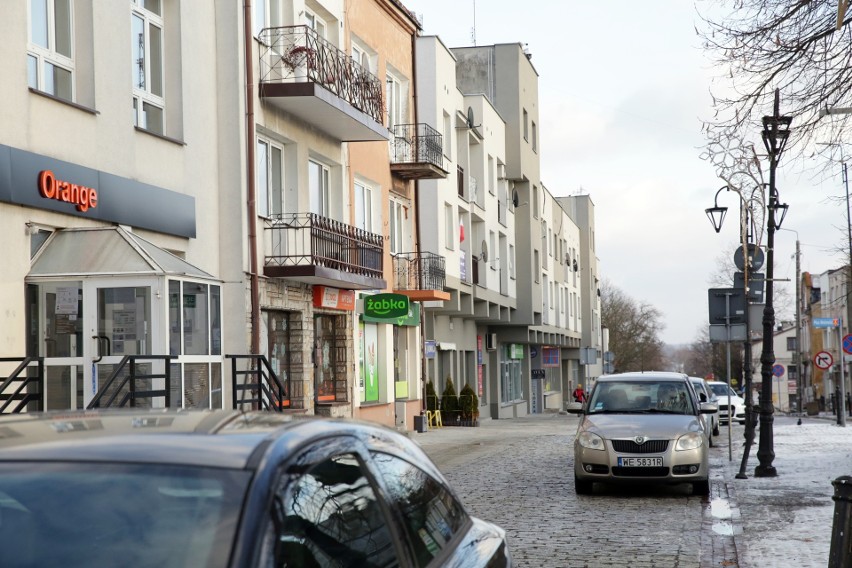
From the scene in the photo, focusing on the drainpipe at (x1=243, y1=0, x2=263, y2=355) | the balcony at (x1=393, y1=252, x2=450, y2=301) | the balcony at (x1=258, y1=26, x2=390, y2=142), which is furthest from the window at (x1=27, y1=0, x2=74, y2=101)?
the balcony at (x1=393, y1=252, x2=450, y2=301)

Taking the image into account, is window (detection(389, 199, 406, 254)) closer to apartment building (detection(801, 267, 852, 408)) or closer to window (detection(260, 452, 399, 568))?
window (detection(260, 452, 399, 568))

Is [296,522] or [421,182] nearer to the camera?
[296,522]

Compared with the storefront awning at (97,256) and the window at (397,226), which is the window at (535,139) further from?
the storefront awning at (97,256)

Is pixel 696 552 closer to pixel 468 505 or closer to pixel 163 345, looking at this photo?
pixel 468 505

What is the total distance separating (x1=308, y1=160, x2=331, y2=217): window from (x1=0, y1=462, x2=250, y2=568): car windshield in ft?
67.9

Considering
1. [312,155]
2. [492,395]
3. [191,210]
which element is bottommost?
[492,395]

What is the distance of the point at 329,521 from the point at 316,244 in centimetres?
1889

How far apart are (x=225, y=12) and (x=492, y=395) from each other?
32.5m

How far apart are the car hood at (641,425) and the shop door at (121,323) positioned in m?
5.53

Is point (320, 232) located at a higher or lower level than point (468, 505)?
higher

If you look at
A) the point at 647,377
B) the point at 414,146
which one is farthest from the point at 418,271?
the point at 647,377

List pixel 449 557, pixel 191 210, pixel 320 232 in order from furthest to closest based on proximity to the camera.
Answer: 1. pixel 320 232
2. pixel 191 210
3. pixel 449 557

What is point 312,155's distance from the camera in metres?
23.8

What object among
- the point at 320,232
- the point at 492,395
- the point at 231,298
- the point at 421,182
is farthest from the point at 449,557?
the point at 492,395
